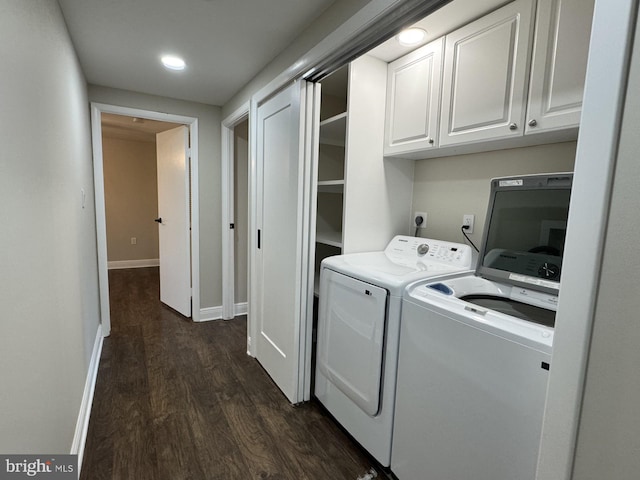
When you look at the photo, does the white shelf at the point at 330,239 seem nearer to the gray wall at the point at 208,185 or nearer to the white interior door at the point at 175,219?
the gray wall at the point at 208,185

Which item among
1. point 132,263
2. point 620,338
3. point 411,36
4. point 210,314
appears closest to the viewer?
point 620,338

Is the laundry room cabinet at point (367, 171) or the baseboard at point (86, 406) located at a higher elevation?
the laundry room cabinet at point (367, 171)

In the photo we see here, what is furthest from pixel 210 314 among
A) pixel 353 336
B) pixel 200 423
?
pixel 353 336

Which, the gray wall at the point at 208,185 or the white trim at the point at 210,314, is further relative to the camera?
the white trim at the point at 210,314

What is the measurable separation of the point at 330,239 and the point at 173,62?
165 cm

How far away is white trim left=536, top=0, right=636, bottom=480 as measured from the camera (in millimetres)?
647

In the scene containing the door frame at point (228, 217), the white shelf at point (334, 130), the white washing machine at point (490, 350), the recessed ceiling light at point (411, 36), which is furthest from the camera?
the door frame at point (228, 217)

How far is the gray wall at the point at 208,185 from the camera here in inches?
123

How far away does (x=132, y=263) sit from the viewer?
19.3 feet

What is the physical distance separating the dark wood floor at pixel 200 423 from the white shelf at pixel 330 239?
1.05m

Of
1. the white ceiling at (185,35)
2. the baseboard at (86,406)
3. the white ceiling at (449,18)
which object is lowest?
the baseboard at (86,406)

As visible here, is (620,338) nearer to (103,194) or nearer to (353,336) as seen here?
(353,336)

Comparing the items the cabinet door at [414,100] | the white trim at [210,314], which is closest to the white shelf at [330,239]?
the cabinet door at [414,100]

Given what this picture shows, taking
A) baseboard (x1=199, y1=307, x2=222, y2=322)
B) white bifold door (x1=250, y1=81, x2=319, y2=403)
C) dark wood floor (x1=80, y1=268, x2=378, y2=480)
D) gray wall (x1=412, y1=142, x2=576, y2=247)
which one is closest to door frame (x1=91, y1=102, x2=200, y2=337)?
baseboard (x1=199, y1=307, x2=222, y2=322)
